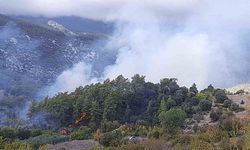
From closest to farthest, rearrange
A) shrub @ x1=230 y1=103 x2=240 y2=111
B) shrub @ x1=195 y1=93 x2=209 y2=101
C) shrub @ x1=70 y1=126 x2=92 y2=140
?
1. shrub @ x1=70 y1=126 x2=92 y2=140
2. shrub @ x1=230 y1=103 x2=240 y2=111
3. shrub @ x1=195 y1=93 x2=209 y2=101

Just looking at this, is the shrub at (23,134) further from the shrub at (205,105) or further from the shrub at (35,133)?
the shrub at (205,105)

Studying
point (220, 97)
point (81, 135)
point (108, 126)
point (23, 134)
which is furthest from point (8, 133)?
point (220, 97)

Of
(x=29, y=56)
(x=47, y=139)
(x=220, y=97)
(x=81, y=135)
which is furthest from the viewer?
(x=29, y=56)

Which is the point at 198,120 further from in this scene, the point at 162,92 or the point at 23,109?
the point at 23,109

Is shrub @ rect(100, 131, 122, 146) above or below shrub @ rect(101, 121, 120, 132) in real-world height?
below

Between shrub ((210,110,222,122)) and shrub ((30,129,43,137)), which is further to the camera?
shrub ((30,129,43,137))

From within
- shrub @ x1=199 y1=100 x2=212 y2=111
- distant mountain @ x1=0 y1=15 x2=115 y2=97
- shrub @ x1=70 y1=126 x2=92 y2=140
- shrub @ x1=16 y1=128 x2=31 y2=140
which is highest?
distant mountain @ x1=0 y1=15 x2=115 y2=97

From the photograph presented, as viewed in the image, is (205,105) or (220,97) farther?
(220,97)

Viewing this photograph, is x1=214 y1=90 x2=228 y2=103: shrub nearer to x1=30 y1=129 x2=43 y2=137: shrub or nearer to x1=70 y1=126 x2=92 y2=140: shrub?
x1=70 y1=126 x2=92 y2=140: shrub

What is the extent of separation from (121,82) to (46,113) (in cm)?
1259

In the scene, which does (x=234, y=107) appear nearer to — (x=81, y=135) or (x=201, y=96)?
(x=201, y=96)

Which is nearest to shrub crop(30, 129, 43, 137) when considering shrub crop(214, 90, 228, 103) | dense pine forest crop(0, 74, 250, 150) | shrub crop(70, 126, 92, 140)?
dense pine forest crop(0, 74, 250, 150)

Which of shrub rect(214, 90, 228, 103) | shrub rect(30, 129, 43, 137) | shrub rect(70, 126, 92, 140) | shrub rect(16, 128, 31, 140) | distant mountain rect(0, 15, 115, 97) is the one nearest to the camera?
shrub rect(70, 126, 92, 140)

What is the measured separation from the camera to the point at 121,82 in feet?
255
